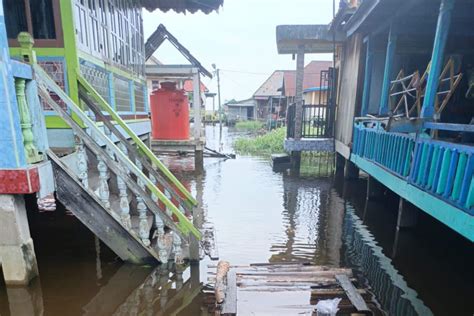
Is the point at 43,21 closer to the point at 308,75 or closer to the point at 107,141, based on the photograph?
the point at 107,141

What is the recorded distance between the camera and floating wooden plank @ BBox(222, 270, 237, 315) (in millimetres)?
2647

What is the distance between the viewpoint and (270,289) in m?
3.16

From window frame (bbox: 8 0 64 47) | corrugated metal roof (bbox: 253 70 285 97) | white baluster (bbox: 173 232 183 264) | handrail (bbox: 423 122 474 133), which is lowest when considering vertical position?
white baluster (bbox: 173 232 183 264)

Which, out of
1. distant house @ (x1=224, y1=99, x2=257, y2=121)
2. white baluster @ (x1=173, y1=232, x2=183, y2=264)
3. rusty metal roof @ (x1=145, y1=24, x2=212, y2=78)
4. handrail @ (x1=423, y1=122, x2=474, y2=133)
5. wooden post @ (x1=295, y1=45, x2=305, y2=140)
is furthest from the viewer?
distant house @ (x1=224, y1=99, x2=257, y2=121)

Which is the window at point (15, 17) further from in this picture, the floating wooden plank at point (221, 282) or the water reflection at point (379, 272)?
the water reflection at point (379, 272)

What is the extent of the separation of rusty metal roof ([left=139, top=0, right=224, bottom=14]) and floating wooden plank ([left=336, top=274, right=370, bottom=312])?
577 cm

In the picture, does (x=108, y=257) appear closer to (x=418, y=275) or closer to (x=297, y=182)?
(x=418, y=275)

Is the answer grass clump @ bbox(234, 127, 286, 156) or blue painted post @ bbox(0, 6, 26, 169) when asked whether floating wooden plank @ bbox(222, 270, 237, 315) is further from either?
grass clump @ bbox(234, 127, 286, 156)

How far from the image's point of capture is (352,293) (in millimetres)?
2912

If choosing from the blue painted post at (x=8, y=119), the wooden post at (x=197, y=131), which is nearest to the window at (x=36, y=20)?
the blue painted post at (x=8, y=119)

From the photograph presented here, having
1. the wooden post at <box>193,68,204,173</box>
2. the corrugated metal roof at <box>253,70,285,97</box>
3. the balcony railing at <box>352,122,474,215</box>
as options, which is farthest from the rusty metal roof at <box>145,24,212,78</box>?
the corrugated metal roof at <box>253,70,285,97</box>

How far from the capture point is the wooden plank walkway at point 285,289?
2.95 meters

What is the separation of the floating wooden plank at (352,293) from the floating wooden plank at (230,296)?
108 cm

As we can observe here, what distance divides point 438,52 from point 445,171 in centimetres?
164
